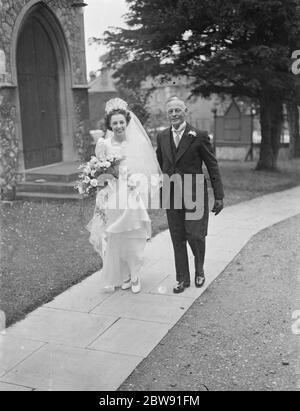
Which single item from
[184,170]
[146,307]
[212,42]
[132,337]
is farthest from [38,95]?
[132,337]

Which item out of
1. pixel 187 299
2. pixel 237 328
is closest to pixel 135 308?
pixel 187 299

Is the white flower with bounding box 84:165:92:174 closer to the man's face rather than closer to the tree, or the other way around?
the man's face

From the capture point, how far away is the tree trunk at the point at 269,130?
1603 centimetres

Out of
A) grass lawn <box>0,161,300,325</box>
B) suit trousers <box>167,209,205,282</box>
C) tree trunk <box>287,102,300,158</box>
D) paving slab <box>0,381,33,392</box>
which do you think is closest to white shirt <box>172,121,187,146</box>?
suit trousers <box>167,209,205,282</box>

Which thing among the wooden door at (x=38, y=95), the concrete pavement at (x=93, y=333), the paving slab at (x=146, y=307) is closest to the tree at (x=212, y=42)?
the wooden door at (x=38, y=95)

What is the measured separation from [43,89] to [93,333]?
885 cm

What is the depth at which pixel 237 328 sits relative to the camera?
4758mm

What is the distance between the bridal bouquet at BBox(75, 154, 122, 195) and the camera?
5.35 m

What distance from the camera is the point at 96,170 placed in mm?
5387

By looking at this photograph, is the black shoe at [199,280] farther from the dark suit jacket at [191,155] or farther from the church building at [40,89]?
the church building at [40,89]

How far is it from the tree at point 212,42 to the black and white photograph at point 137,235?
0.06 m

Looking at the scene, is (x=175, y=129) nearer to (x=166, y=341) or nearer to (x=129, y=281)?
(x=129, y=281)

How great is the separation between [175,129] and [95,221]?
1.37 m
